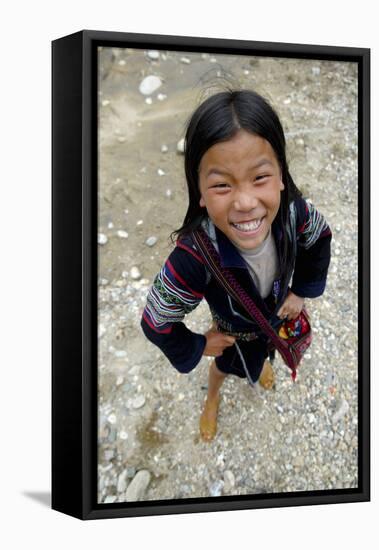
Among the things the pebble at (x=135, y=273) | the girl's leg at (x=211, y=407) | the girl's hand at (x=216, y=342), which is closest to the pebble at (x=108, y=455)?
the girl's leg at (x=211, y=407)

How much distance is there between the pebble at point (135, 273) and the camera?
4598 mm

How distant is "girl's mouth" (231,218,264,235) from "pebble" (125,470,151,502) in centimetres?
93

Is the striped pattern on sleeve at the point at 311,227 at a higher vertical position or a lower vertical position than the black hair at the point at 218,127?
lower

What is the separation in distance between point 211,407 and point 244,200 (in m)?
0.78

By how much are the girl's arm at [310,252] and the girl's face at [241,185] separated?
217 millimetres

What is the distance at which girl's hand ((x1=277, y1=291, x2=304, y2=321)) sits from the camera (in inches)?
192

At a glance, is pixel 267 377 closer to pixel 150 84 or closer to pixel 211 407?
pixel 211 407

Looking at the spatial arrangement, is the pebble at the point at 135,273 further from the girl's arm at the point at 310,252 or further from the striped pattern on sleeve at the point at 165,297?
the girl's arm at the point at 310,252

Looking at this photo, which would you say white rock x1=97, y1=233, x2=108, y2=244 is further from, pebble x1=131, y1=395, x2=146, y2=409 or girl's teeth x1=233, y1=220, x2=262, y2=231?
pebble x1=131, y1=395, x2=146, y2=409

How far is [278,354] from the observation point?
4.89 m

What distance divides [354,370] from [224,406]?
22.4 inches

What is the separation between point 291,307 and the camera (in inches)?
193

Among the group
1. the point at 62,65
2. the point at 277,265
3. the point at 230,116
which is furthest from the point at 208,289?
the point at 62,65

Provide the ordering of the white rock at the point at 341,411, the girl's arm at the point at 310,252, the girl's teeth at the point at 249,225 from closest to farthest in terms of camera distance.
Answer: the girl's teeth at the point at 249,225
the girl's arm at the point at 310,252
the white rock at the point at 341,411
